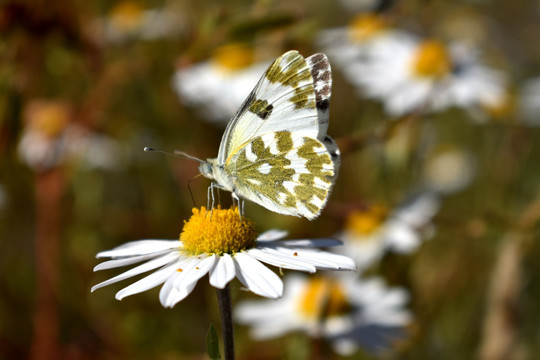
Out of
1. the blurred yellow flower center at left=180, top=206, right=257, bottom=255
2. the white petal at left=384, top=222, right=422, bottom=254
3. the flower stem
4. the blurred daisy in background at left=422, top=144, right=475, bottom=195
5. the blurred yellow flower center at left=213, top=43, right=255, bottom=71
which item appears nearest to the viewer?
the flower stem

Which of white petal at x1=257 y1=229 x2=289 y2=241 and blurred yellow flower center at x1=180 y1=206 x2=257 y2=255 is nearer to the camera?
blurred yellow flower center at x1=180 y1=206 x2=257 y2=255

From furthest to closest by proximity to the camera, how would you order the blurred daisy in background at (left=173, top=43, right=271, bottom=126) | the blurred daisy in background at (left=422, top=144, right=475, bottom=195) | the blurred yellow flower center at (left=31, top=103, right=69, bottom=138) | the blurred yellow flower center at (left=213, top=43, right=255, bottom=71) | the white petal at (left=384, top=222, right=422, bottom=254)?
the blurred daisy in background at (left=422, top=144, right=475, bottom=195), the blurred yellow flower center at (left=213, top=43, right=255, bottom=71), the blurred daisy in background at (left=173, top=43, right=271, bottom=126), the blurred yellow flower center at (left=31, top=103, right=69, bottom=138), the white petal at (left=384, top=222, right=422, bottom=254)

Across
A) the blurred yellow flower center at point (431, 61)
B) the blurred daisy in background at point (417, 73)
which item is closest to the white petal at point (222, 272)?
the blurred daisy in background at point (417, 73)

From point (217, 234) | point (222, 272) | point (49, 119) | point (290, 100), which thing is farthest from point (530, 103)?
point (222, 272)

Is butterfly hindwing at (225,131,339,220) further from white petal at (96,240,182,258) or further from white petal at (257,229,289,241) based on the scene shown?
white petal at (96,240,182,258)

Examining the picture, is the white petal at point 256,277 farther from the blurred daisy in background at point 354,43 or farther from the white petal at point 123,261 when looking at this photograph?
the blurred daisy in background at point 354,43

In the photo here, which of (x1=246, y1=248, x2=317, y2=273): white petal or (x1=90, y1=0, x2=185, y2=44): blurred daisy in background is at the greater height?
(x1=90, y1=0, x2=185, y2=44): blurred daisy in background

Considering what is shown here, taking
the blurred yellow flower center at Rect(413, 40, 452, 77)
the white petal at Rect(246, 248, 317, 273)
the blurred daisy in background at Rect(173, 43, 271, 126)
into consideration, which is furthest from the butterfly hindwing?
the blurred yellow flower center at Rect(413, 40, 452, 77)
